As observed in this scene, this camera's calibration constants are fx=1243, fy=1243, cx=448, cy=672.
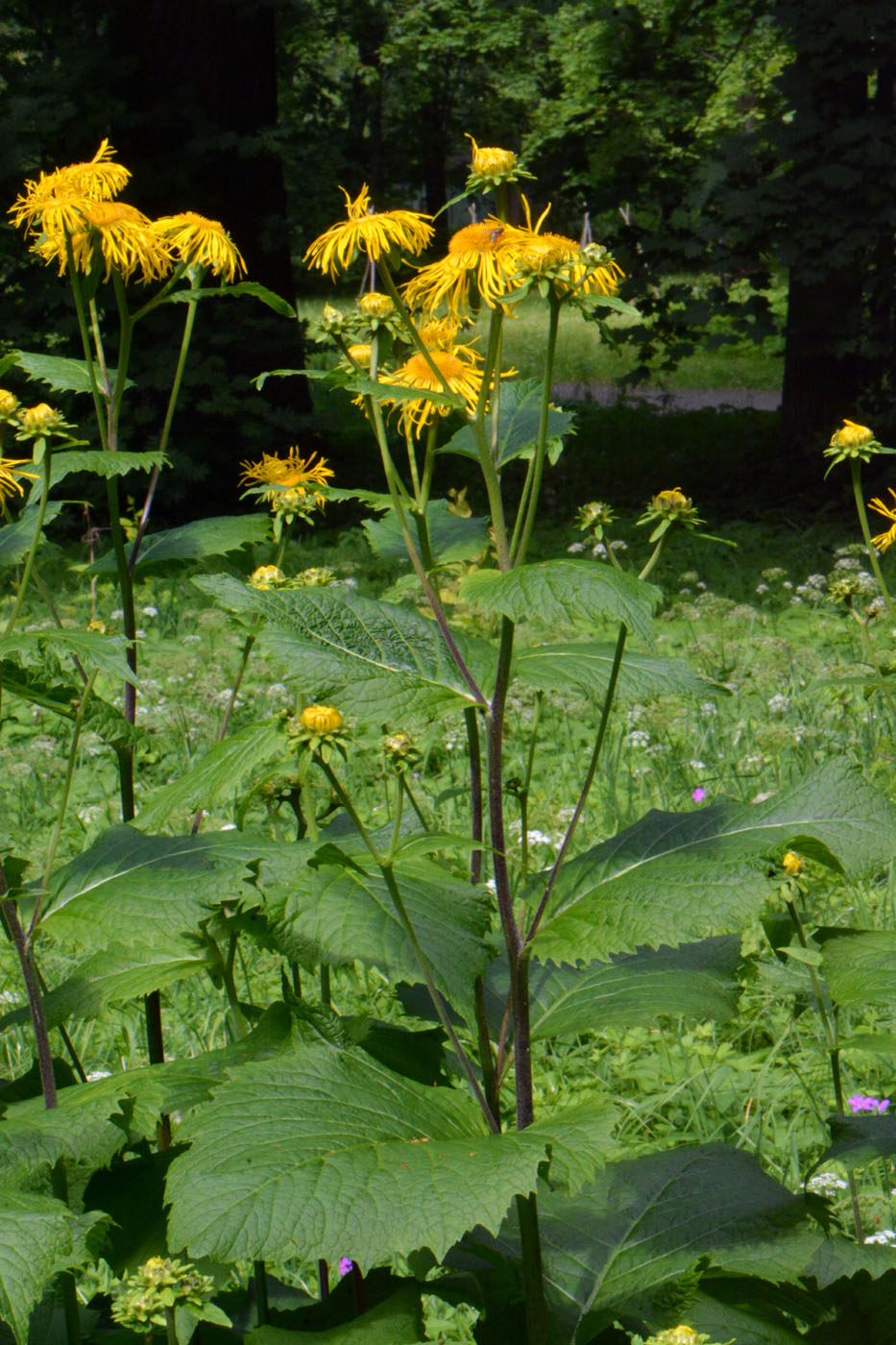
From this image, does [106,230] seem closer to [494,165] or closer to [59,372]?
[59,372]

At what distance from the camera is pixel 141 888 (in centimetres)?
136

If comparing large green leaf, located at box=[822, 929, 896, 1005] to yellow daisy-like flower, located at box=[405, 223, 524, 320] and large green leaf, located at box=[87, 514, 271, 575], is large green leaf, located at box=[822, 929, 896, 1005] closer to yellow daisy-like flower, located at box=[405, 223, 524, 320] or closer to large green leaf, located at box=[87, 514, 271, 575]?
yellow daisy-like flower, located at box=[405, 223, 524, 320]

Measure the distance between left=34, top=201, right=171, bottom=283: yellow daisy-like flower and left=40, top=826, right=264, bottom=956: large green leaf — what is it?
29.9 inches

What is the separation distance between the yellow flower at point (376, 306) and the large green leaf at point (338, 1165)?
2.57 ft

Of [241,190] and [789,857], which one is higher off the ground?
[241,190]

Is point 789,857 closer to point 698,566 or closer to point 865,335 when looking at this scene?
point 698,566

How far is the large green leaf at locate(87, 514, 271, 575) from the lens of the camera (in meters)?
1.83

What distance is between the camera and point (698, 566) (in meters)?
6.98

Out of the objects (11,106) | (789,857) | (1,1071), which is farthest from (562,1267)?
(11,106)

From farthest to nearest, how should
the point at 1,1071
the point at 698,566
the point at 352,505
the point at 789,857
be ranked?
the point at 352,505
the point at 698,566
the point at 1,1071
the point at 789,857

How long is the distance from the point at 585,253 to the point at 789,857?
0.73 m

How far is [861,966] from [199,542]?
1096 mm

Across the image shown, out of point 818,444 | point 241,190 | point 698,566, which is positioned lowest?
point 698,566

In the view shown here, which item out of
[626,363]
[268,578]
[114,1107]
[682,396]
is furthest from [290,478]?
[626,363]
